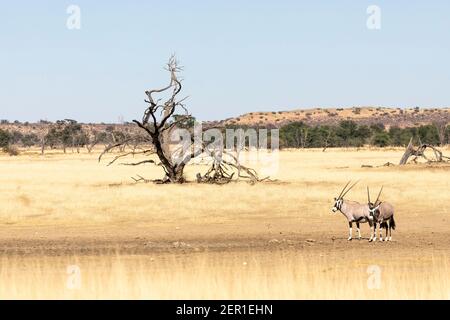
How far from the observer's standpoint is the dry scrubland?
1208 cm

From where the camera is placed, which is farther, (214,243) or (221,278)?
(214,243)

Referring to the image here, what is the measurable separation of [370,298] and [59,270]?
5641 millimetres

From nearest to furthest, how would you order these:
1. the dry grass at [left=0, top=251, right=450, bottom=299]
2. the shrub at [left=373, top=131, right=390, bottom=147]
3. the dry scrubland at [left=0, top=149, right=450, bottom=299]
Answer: the dry grass at [left=0, top=251, right=450, bottom=299] → the dry scrubland at [left=0, top=149, right=450, bottom=299] → the shrub at [left=373, top=131, right=390, bottom=147]

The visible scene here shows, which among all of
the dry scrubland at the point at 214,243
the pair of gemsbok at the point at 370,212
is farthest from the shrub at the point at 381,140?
the pair of gemsbok at the point at 370,212

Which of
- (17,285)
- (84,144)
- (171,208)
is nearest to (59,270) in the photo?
(17,285)

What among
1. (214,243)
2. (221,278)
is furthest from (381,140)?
(221,278)

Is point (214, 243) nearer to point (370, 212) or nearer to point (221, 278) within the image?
point (370, 212)

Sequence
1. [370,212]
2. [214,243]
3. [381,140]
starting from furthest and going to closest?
[381,140]
[214,243]
[370,212]

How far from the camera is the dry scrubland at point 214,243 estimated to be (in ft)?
39.6

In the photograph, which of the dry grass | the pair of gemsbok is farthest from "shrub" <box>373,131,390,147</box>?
the dry grass

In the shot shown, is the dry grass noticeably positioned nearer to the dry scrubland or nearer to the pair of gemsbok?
the dry scrubland

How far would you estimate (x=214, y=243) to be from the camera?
18.5 meters

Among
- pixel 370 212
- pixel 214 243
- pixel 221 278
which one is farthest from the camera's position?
pixel 214 243

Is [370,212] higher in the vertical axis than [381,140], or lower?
higher
